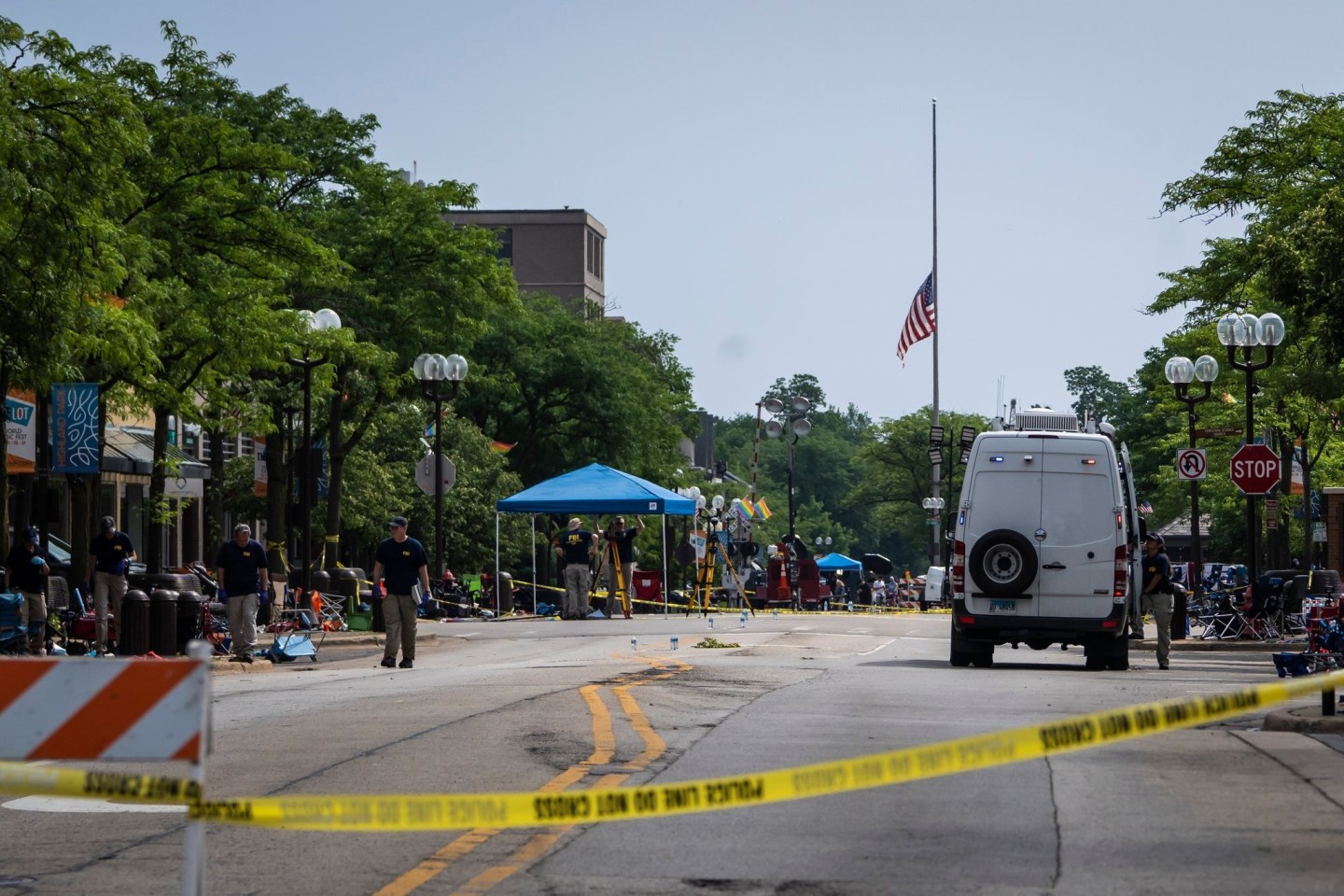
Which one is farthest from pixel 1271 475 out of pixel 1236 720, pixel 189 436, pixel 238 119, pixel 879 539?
pixel 879 539

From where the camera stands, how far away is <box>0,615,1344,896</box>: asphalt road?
25.8ft

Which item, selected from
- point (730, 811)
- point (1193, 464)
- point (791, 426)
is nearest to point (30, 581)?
point (730, 811)

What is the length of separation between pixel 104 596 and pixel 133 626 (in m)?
1.89

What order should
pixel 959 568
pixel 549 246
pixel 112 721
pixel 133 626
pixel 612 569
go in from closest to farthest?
pixel 112 721, pixel 959 568, pixel 133 626, pixel 612 569, pixel 549 246

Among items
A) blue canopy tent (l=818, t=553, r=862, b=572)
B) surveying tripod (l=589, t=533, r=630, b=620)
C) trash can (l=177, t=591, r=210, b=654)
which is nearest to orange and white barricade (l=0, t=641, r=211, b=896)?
trash can (l=177, t=591, r=210, b=654)

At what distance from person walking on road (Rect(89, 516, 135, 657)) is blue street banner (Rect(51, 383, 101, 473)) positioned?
2054mm

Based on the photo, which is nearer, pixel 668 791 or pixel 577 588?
pixel 668 791

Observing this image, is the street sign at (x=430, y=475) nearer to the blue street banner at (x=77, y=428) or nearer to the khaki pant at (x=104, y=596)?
the blue street banner at (x=77, y=428)

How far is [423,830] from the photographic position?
904 centimetres

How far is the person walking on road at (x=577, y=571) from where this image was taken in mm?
37688

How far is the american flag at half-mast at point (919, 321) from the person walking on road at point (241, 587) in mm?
40109

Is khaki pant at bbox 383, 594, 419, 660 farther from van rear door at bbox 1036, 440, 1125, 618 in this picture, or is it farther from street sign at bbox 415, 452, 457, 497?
street sign at bbox 415, 452, 457, 497

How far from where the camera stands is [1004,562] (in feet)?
69.1

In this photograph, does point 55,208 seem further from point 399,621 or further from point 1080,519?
point 1080,519
